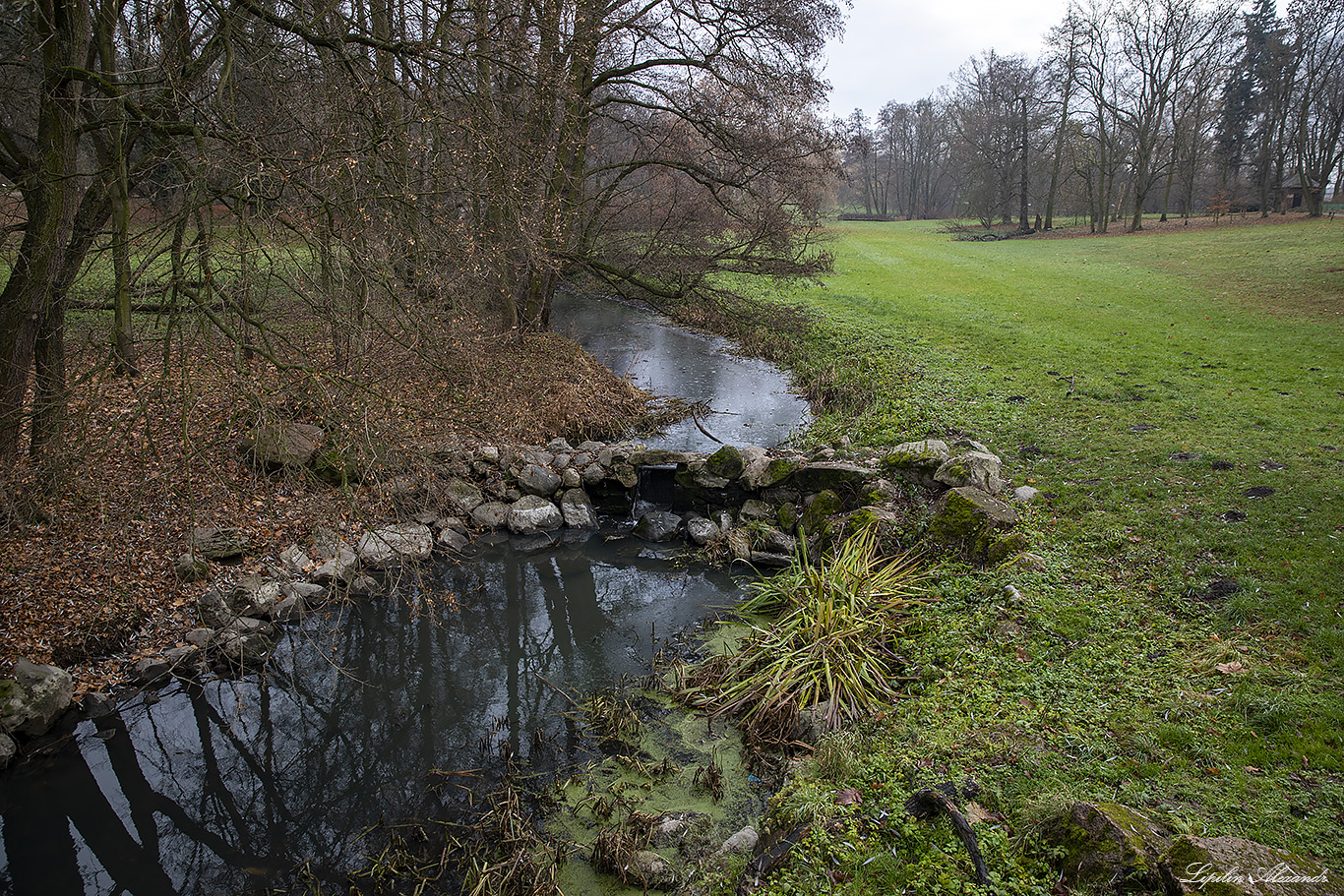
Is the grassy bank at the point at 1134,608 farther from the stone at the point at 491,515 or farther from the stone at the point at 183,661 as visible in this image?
the stone at the point at 183,661

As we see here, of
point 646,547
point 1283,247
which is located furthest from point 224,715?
point 1283,247

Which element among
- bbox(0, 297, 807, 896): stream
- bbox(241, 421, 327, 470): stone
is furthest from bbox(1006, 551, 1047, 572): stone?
bbox(241, 421, 327, 470): stone

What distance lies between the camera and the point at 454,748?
602 centimetres

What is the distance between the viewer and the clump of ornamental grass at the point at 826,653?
5801mm

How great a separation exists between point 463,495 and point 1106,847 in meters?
8.68

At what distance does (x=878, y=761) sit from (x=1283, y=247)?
86.6 ft

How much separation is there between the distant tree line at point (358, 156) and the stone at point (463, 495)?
257 centimetres

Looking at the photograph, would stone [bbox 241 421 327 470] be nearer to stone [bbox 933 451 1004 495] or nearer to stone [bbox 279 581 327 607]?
stone [bbox 279 581 327 607]

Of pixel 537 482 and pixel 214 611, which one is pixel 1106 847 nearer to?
pixel 214 611

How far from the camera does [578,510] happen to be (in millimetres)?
10539

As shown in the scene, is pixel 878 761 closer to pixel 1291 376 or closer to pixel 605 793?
pixel 605 793

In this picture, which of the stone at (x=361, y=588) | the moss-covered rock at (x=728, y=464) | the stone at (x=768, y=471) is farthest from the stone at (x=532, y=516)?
the stone at (x=768, y=471)

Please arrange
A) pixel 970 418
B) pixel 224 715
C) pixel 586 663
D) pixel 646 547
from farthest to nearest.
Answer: pixel 970 418, pixel 646 547, pixel 586 663, pixel 224 715

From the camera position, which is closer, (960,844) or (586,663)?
(960,844)
